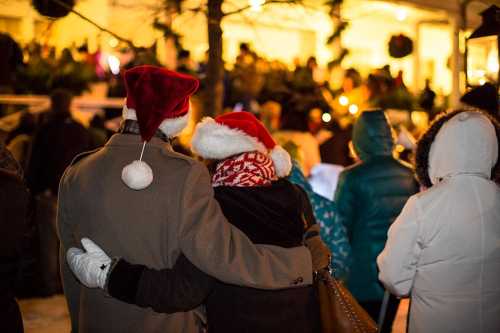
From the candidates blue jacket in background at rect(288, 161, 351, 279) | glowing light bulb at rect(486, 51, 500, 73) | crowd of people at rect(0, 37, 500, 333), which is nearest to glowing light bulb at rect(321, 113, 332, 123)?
glowing light bulb at rect(486, 51, 500, 73)

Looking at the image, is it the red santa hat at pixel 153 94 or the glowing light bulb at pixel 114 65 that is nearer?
the red santa hat at pixel 153 94

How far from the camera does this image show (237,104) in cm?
1029

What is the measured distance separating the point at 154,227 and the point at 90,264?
30 cm

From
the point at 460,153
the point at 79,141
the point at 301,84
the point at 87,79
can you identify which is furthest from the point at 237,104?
the point at 460,153

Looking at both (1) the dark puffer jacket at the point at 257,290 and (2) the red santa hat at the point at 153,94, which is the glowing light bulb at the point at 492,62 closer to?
(1) the dark puffer jacket at the point at 257,290

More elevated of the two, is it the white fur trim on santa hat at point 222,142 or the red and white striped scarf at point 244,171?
the white fur trim on santa hat at point 222,142

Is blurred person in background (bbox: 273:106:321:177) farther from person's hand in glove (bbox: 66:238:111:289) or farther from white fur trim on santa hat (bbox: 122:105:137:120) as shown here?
person's hand in glove (bbox: 66:238:111:289)

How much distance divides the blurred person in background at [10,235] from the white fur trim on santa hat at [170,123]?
1.88 feet

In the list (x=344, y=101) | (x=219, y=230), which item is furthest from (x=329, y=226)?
(x=344, y=101)

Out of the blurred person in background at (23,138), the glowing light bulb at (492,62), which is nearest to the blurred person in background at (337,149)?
the glowing light bulb at (492,62)

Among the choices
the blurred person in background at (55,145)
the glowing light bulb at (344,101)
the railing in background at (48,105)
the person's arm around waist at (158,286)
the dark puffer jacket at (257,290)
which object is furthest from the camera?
the glowing light bulb at (344,101)

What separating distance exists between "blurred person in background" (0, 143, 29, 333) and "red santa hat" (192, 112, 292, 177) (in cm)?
85

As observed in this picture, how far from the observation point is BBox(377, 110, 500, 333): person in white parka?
10.6 feet

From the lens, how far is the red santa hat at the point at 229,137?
3070mm
